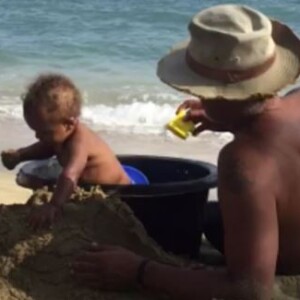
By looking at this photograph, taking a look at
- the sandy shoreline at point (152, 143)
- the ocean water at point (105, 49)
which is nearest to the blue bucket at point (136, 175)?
the sandy shoreline at point (152, 143)

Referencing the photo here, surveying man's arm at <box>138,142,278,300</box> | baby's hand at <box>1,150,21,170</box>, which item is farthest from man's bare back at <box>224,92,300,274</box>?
baby's hand at <box>1,150,21,170</box>

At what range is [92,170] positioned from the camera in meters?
3.94

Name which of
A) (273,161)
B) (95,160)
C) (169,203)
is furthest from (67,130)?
(273,161)

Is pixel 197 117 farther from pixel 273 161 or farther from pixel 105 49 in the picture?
pixel 105 49

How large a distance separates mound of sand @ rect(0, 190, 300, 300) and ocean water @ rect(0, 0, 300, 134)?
495cm

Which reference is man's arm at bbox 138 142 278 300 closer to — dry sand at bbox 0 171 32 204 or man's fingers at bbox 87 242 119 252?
man's fingers at bbox 87 242 119 252

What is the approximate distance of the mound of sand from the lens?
3350 mm

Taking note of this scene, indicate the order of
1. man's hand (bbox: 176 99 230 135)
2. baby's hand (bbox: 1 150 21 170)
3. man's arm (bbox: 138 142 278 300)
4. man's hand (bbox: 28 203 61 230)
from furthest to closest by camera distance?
baby's hand (bbox: 1 150 21 170) → man's hand (bbox: 176 99 230 135) → man's hand (bbox: 28 203 61 230) → man's arm (bbox: 138 142 278 300)

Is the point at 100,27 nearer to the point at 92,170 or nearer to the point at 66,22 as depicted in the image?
the point at 66,22

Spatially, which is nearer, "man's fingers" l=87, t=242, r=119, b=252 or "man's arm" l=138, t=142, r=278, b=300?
"man's arm" l=138, t=142, r=278, b=300

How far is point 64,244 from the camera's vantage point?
3.48 metres

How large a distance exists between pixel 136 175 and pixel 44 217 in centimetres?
80

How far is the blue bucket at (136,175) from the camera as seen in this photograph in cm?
418

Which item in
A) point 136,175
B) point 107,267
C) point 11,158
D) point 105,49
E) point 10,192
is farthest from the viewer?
point 105,49
